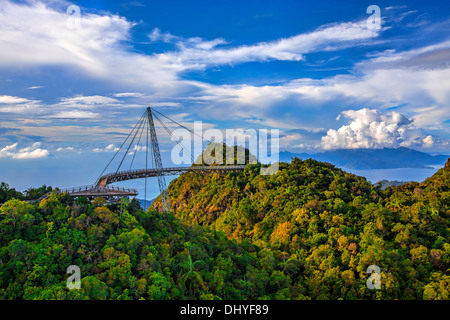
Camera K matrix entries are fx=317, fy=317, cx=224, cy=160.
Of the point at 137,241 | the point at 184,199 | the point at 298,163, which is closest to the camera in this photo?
the point at 137,241

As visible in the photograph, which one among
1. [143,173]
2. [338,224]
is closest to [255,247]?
[338,224]

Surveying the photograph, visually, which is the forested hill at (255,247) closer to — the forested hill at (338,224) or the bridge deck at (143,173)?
the forested hill at (338,224)

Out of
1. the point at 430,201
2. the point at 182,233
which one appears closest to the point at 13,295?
the point at 182,233

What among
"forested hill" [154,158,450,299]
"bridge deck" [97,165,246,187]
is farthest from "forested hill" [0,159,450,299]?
"bridge deck" [97,165,246,187]

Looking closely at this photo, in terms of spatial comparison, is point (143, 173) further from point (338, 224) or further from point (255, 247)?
point (338, 224)

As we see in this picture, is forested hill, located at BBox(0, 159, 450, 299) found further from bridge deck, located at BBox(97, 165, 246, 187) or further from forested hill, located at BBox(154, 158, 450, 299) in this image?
bridge deck, located at BBox(97, 165, 246, 187)

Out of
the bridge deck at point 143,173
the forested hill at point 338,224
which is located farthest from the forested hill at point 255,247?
the bridge deck at point 143,173

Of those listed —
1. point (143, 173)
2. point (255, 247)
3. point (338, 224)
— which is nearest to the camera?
point (255, 247)

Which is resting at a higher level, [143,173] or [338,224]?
[143,173]

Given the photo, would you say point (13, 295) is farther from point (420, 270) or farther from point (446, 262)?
point (446, 262)
